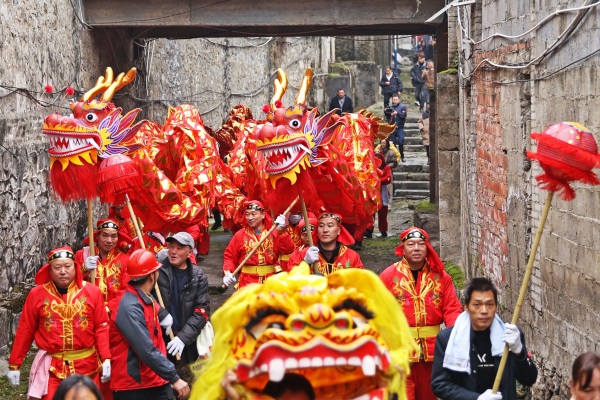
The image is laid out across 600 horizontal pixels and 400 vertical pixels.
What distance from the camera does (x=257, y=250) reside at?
1312 centimetres

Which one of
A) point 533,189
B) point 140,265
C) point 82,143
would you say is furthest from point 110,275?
point 533,189

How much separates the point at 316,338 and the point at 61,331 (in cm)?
454

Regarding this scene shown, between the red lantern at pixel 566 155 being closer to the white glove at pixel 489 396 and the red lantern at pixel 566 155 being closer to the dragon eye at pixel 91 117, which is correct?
the white glove at pixel 489 396

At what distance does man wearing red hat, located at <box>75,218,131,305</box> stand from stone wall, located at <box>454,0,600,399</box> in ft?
12.1

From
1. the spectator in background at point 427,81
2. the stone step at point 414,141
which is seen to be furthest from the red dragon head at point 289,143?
the stone step at point 414,141

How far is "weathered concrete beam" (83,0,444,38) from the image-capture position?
61.8ft

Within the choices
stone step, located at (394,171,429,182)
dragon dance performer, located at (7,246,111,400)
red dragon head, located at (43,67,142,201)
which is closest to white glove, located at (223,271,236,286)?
red dragon head, located at (43,67,142,201)

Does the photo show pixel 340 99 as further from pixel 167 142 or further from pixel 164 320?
pixel 164 320

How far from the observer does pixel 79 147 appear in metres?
10.3

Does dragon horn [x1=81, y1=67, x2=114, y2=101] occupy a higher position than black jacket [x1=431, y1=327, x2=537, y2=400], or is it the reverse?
dragon horn [x1=81, y1=67, x2=114, y2=101]

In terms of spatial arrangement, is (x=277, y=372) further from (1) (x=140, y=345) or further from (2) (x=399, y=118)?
(2) (x=399, y=118)

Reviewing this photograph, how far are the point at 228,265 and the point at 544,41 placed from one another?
14.6 feet

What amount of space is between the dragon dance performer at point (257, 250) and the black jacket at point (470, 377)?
18.5 feet

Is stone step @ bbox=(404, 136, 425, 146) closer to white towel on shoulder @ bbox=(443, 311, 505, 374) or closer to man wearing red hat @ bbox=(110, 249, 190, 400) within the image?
man wearing red hat @ bbox=(110, 249, 190, 400)
